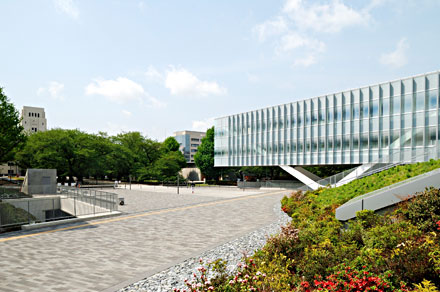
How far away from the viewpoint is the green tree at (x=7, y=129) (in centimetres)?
4149

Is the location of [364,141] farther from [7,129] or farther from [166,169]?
[7,129]

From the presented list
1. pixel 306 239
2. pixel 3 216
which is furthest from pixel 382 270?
pixel 3 216

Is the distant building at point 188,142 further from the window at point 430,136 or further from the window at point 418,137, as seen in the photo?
the window at point 430,136

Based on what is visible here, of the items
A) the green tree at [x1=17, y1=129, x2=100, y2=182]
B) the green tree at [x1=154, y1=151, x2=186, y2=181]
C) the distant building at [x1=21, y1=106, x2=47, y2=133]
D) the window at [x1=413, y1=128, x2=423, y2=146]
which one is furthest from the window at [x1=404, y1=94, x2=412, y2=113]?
the distant building at [x1=21, y1=106, x2=47, y2=133]

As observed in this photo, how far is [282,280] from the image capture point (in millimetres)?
6488

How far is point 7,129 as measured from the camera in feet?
139

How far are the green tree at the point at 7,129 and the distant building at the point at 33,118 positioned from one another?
112 meters

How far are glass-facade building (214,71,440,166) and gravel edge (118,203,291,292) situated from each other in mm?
25778

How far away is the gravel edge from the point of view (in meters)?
8.00

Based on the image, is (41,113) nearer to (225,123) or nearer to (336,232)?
(225,123)

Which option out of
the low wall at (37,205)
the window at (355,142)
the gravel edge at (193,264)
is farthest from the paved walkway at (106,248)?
the window at (355,142)

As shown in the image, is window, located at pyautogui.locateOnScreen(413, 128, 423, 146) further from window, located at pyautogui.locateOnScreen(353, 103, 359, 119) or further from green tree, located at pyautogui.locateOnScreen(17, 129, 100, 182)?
green tree, located at pyautogui.locateOnScreen(17, 129, 100, 182)

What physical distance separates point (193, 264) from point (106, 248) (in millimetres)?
4429

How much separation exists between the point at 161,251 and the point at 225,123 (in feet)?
183
